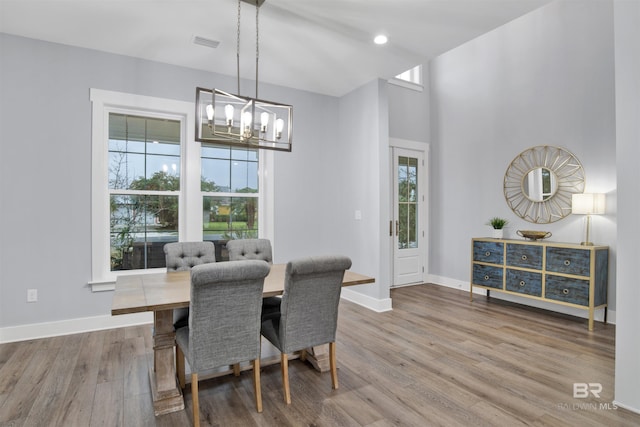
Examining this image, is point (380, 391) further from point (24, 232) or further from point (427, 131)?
point (427, 131)

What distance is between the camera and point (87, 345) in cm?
316

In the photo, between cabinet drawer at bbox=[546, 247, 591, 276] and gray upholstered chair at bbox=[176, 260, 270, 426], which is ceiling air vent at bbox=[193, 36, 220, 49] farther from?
cabinet drawer at bbox=[546, 247, 591, 276]

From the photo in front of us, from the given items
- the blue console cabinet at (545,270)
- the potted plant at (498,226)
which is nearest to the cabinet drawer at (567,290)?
the blue console cabinet at (545,270)

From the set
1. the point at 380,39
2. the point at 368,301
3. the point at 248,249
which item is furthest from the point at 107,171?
the point at 368,301

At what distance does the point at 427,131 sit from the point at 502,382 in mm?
4200

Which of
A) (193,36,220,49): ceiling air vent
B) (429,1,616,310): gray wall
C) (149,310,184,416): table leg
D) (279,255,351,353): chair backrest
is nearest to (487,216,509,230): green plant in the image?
(429,1,616,310): gray wall

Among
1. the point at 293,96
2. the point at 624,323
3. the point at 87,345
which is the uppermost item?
the point at 293,96

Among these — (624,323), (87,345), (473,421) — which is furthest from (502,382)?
(87,345)

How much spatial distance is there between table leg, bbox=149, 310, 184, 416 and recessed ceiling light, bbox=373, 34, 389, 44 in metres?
2.93

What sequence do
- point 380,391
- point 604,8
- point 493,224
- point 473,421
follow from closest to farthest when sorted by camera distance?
point 473,421
point 380,391
point 604,8
point 493,224

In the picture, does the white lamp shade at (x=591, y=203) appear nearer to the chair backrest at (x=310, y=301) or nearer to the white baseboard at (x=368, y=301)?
the white baseboard at (x=368, y=301)

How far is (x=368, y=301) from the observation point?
4406mm

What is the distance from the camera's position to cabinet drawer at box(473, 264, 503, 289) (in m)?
4.38

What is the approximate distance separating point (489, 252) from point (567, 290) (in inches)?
37.0
